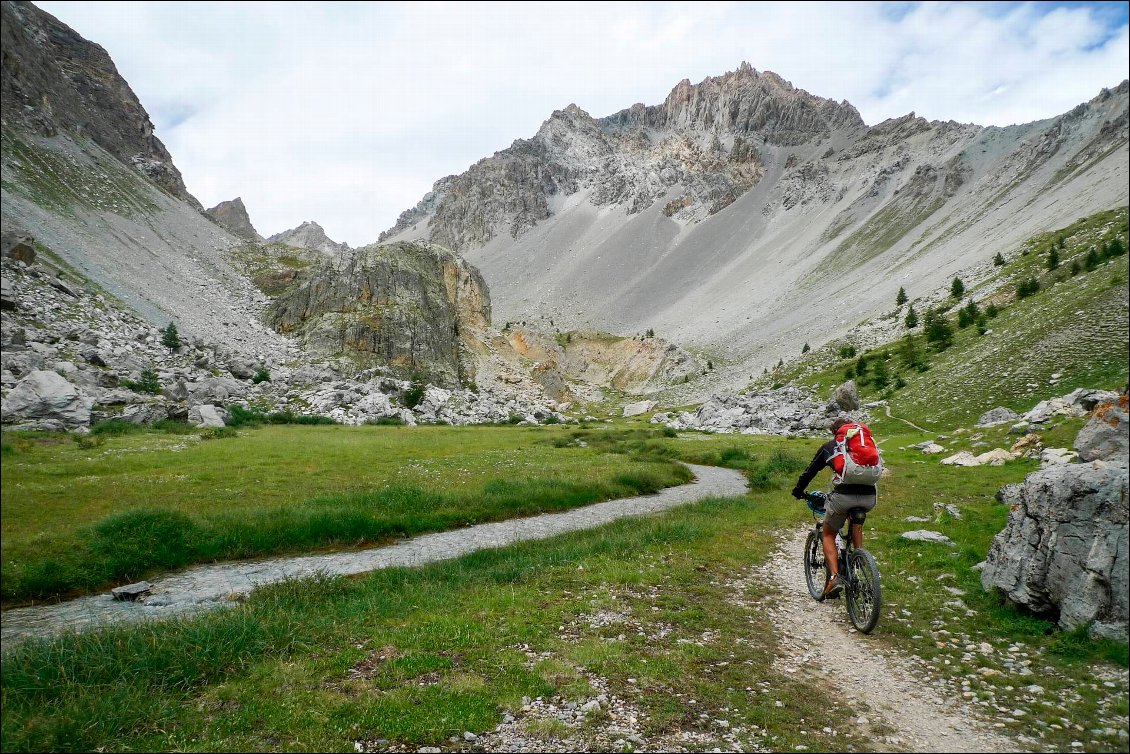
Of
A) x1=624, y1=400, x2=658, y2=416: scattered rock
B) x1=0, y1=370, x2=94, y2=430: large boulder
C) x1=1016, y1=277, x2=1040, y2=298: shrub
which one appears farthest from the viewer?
x1=624, y1=400, x2=658, y2=416: scattered rock

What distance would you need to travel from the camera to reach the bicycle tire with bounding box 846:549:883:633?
9797 millimetres

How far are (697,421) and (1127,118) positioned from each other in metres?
80.7

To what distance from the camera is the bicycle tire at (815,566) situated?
486 inches

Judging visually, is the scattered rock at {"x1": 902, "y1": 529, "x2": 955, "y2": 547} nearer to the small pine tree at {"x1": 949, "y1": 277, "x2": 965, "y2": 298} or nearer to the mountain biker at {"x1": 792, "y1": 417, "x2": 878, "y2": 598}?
the mountain biker at {"x1": 792, "y1": 417, "x2": 878, "y2": 598}

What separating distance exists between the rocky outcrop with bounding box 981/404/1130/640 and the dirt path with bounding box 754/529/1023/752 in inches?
104

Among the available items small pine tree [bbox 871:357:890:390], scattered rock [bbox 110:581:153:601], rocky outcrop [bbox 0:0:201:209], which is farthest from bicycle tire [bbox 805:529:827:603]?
rocky outcrop [bbox 0:0:201:209]

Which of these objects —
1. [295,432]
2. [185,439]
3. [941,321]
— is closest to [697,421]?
[941,321]

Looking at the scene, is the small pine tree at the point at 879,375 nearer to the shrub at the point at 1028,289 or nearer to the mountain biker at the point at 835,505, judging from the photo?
the shrub at the point at 1028,289

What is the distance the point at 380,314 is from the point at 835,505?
9049 cm

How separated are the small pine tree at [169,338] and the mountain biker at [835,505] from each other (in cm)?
6149

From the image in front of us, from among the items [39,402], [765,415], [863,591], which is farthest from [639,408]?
[39,402]

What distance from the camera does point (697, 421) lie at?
87.6m

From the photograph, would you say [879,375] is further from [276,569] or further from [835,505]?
[276,569]

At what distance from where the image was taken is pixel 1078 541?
333 inches
